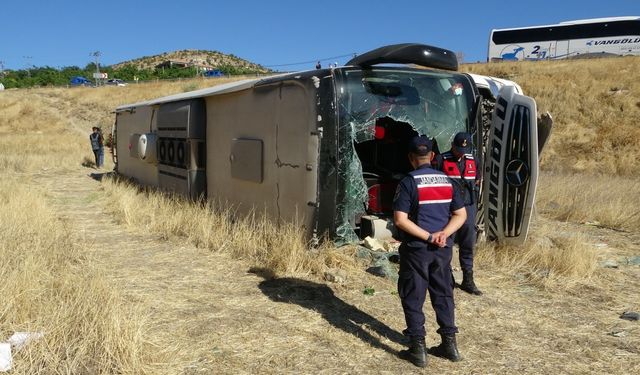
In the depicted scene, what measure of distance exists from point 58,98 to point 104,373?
2139 inches

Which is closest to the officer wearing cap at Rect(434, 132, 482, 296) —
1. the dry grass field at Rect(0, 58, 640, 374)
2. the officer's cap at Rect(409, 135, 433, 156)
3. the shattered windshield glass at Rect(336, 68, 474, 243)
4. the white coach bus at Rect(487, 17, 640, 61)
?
the dry grass field at Rect(0, 58, 640, 374)

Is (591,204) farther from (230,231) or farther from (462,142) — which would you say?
(230,231)

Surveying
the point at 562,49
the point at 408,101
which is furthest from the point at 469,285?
the point at 562,49

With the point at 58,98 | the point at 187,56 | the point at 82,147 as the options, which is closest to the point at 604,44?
the point at 82,147

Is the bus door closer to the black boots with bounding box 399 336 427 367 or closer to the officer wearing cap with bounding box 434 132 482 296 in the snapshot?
the officer wearing cap with bounding box 434 132 482 296

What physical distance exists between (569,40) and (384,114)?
37.4 m

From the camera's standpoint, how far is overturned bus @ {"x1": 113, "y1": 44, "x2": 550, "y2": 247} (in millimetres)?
6059

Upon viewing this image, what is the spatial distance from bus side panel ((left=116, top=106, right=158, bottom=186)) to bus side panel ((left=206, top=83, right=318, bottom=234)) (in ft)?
12.8

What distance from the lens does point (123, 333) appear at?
11.3 ft

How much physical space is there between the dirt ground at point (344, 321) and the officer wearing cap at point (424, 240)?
302mm

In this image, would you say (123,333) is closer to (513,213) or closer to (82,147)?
(513,213)

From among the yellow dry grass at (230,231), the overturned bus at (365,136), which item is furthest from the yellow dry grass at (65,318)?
the overturned bus at (365,136)

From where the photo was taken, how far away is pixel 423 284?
11.8 ft

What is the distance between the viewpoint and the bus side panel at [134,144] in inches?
490
